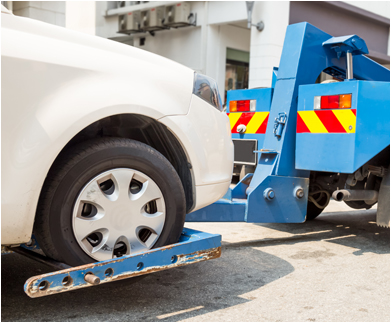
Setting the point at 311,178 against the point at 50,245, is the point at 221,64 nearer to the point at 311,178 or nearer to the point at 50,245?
the point at 311,178

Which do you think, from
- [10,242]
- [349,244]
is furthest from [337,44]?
[10,242]

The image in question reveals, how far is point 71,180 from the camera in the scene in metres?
2.27

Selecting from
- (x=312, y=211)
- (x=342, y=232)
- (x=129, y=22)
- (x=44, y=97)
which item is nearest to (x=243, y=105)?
(x=312, y=211)

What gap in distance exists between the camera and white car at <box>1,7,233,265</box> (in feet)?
6.89

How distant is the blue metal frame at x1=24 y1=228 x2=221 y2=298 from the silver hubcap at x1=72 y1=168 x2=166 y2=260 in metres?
0.08

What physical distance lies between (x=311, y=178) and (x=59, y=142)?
9.66 ft

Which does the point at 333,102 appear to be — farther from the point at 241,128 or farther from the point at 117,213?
the point at 117,213

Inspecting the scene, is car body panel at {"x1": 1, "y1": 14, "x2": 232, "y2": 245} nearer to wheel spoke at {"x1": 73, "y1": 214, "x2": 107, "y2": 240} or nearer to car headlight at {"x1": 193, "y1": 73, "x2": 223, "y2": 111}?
wheel spoke at {"x1": 73, "y1": 214, "x2": 107, "y2": 240}

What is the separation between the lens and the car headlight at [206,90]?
276 cm

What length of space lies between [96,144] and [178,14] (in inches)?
461

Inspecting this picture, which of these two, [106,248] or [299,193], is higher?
[299,193]

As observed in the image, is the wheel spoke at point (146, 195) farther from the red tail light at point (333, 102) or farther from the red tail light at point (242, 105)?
the red tail light at point (242, 105)

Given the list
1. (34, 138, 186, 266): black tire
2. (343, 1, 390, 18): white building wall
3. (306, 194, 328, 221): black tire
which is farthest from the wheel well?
(343, 1, 390, 18): white building wall

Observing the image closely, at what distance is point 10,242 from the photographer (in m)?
2.16
